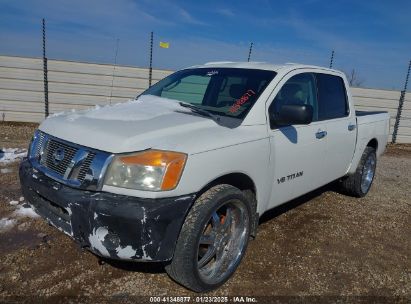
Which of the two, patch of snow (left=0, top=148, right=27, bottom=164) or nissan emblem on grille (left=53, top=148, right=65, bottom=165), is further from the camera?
patch of snow (left=0, top=148, right=27, bottom=164)

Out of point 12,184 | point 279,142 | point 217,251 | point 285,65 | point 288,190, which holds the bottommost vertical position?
point 12,184

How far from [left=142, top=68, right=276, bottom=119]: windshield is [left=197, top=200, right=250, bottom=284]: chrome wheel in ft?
2.76

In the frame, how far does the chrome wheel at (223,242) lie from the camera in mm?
2967

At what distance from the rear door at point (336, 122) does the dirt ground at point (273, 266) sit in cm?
75

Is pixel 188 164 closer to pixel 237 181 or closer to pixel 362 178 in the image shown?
pixel 237 181

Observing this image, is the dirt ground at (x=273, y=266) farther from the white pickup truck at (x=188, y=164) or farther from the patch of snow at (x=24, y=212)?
the white pickup truck at (x=188, y=164)

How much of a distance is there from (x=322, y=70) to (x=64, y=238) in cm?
347

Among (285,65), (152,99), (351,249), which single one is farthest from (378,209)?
(152,99)

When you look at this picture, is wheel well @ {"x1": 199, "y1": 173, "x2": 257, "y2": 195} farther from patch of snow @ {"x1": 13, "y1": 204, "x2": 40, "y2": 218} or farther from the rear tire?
the rear tire

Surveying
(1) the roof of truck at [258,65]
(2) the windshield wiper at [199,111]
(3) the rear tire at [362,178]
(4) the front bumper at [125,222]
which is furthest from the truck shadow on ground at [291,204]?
(4) the front bumper at [125,222]

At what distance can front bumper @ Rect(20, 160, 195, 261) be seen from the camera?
2379mm

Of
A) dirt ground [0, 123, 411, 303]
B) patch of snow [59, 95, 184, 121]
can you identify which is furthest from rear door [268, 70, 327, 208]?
patch of snow [59, 95, 184, 121]

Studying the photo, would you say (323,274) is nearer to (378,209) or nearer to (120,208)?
(120,208)

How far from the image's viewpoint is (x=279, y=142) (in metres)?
3.38
